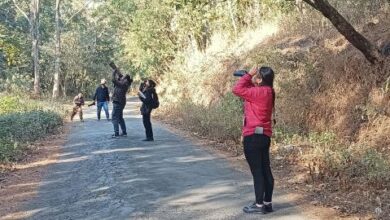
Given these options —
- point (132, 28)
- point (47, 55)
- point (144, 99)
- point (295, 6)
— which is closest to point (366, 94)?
point (144, 99)

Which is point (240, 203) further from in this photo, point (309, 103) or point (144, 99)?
point (144, 99)

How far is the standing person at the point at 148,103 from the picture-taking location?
1442 centimetres

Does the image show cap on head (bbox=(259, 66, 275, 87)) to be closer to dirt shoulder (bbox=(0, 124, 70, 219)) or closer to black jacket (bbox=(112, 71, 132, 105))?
dirt shoulder (bbox=(0, 124, 70, 219))

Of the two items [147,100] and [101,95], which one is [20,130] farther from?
[101,95]

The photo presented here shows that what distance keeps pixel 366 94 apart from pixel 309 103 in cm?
171

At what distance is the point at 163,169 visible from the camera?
1011cm

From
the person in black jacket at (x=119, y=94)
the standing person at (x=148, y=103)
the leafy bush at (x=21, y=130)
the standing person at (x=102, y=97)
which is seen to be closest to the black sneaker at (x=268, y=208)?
the leafy bush at (x=21, y=130)

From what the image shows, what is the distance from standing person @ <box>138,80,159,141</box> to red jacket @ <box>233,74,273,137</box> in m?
7.93

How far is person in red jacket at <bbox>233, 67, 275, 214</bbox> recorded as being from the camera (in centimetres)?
666

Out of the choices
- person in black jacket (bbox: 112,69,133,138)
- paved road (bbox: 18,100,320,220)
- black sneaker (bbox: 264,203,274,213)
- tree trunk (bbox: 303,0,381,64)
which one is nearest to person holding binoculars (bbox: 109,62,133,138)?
person in black jacket (bbox: 112,69,133,138)

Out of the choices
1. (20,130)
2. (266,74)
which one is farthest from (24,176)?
(266,74)

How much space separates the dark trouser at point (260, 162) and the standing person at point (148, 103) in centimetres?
787

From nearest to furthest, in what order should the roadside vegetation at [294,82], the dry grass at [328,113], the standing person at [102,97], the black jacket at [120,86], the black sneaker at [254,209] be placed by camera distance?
the black sneaker at [254,209], the dry grass at [328,113], the roadside vegetation at [294,82], the black jacket at [120,86], the standing person at [102,97]

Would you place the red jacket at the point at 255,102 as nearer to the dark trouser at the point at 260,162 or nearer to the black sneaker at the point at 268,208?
the dark trouser at the point at 260,162
